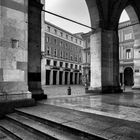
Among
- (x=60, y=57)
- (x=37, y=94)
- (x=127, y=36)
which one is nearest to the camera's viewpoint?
(x=37, y=94)

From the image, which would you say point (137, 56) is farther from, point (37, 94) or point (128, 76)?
point (128, 76)

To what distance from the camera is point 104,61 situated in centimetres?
1027

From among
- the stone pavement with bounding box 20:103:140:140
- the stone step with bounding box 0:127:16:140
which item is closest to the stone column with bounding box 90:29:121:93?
the stone pavement with bounding box 20:103:140:140

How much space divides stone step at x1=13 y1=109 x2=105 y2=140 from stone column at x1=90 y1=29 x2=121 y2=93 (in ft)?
21.8

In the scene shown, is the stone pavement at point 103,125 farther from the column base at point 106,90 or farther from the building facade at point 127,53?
the building facade at point 127,53

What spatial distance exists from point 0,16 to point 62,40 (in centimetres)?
3962

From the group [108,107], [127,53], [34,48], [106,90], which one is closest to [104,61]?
[106,90]

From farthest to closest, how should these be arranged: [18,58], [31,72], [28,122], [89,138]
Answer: [31,72] < [18,58] < [28,122] < [89,138]

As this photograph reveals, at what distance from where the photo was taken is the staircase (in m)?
2.91

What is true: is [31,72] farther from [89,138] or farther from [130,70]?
[130,70]

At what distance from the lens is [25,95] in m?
5.48

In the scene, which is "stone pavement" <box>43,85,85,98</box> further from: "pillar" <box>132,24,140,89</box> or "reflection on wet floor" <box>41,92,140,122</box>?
"pillar" <box>132,24,140,89</box>

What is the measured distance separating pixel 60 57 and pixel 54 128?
40514 mm

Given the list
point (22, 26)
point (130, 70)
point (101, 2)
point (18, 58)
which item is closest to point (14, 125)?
point (18, 58)
